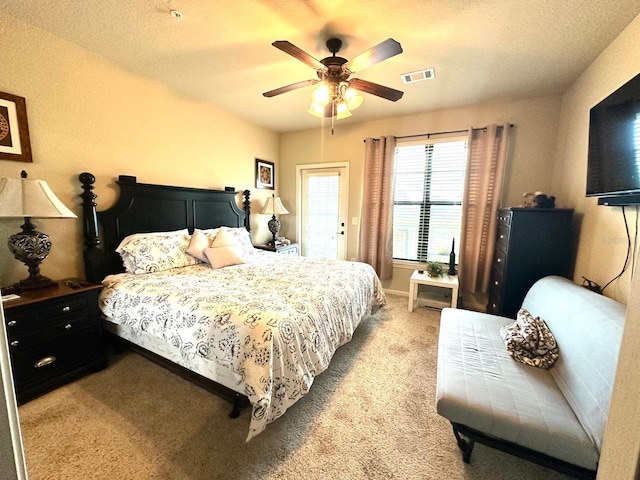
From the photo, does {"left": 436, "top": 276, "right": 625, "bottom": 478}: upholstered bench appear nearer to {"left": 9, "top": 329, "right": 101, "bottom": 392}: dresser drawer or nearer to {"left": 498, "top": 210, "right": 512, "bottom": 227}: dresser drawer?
{"left": 498, "top": 210, "right": 512, "bottom": 227}: dresser drawer

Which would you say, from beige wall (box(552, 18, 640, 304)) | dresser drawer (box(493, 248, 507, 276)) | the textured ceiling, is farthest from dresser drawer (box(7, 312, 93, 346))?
beige wall (box(552, 18, 640, 304))

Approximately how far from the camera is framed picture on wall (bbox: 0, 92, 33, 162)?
187 centimetres

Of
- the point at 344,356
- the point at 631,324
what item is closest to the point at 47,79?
the point at 344,356

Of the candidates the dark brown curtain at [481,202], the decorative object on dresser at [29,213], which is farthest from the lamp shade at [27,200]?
the dark brown curtain at [481,202]

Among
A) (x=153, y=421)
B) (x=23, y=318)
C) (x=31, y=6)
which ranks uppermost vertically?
(x=31, y=6)

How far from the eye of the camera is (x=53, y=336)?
1.84 metres

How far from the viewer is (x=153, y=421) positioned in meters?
1.61

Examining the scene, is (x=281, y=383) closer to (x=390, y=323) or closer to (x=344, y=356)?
(x=344, y=356)

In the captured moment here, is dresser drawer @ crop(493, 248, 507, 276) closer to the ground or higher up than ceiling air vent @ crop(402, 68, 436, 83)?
closer to the ground

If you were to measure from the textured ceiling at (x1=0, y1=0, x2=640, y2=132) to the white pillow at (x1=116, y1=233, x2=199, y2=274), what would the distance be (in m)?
1.69

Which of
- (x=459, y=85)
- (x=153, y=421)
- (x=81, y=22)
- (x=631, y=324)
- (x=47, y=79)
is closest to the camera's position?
(x=631, y=324)

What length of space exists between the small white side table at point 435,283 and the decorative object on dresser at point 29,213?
134 inches

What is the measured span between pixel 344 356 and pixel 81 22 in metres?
3.38

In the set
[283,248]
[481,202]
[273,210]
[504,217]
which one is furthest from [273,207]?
[504,217]
